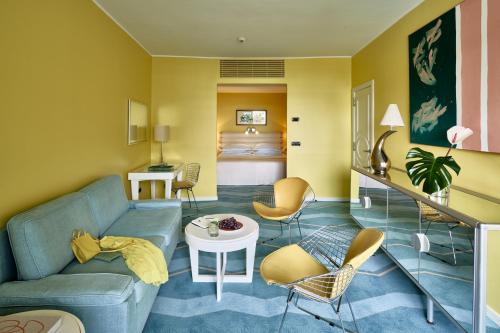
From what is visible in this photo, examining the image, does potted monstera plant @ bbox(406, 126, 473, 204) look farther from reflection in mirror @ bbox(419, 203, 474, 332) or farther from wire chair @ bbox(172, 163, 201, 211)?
wire chair @ bbox(172, 163, 201, 211)

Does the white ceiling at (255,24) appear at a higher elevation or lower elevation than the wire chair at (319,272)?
higher

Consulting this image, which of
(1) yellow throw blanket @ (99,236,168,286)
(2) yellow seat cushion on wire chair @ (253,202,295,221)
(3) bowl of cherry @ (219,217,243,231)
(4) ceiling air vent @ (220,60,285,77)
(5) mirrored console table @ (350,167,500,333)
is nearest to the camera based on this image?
(5) mirrored console table @ (350,167,500,333)

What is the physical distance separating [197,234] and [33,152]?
4.93 feet

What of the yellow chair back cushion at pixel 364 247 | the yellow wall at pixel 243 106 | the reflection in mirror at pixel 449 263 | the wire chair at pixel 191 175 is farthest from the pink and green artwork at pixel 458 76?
the yellow wall at pixel 243 106

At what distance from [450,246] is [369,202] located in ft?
4.54

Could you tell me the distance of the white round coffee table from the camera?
8.19 ft

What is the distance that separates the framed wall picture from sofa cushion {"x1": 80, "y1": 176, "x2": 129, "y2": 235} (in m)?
1.44

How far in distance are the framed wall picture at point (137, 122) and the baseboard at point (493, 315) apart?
15.0 feet

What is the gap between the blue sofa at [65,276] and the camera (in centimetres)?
166

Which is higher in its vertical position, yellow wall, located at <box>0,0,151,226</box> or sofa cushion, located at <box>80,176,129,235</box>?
yellow wall, located at <box>0,0,151,226</box>

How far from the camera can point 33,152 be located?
2.47 metres

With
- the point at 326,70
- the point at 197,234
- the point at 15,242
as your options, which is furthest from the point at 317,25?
the point at 15,242

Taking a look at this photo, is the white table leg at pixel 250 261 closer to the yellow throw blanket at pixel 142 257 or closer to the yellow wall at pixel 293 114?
the yellow throw blanket at pixel 142 257

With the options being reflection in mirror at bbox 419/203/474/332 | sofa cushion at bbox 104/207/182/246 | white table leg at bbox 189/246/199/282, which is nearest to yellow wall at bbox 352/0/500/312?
reflection in mirror at bbox 419/203/474/332
